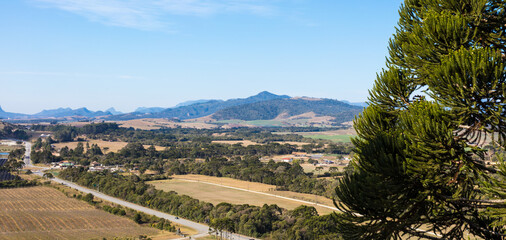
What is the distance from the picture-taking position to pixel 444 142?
7.60m

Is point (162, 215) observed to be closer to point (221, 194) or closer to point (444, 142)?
point (221, 194)

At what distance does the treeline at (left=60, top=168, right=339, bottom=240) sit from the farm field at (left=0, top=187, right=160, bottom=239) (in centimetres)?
704

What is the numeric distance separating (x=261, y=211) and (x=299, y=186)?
23391 millimetres

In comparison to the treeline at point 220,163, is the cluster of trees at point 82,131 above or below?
above

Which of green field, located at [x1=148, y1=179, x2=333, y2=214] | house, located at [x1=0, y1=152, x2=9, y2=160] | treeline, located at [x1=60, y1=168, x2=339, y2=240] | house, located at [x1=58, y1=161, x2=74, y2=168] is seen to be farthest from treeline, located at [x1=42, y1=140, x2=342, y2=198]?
treeline, located at [x1=60, y1=168, x2=339, y2=240]

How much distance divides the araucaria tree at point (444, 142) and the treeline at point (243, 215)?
19.8 meters

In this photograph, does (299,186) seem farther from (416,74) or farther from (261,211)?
(416,74)

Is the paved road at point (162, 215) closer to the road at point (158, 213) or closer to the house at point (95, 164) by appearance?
the road at point (158, 213)

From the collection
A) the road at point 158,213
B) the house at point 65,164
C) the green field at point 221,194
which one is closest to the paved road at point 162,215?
the road at point 158,213

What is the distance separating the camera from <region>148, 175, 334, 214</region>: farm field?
55.3 meters

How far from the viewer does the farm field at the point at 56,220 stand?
40.3m

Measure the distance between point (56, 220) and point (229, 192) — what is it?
26.4 meters

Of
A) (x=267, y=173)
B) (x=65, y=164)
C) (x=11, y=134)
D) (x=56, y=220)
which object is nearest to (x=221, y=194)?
(x=267, y=173)

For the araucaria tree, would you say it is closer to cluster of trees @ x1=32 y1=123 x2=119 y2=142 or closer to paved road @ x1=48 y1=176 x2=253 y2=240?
paved road @ x1=48 y1=176 x2=253 y2=240
